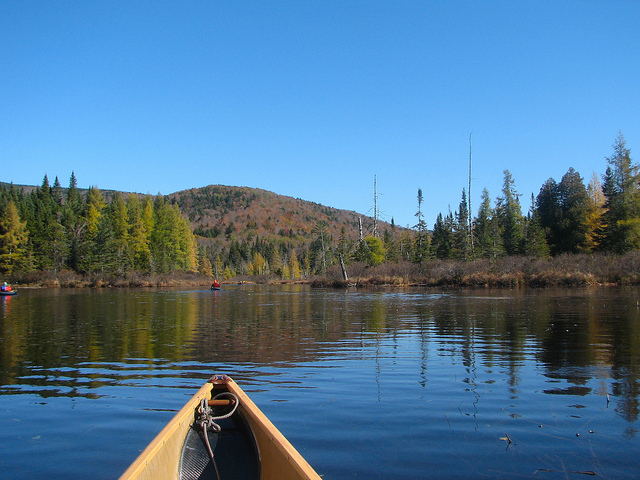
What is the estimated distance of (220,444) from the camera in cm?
494

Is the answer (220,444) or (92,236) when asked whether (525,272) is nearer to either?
(220,444)

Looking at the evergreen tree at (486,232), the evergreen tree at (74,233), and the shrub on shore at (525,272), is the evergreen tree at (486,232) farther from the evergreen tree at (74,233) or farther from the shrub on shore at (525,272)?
the evergreen tree at (74,233)

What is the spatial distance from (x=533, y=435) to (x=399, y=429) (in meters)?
1.78

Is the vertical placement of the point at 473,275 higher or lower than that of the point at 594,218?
lower

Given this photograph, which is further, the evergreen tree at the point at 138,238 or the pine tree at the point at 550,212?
the evergreen tree at the point at 138,238

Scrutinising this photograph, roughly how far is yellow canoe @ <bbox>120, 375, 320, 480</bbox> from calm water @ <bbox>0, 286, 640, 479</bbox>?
996mm

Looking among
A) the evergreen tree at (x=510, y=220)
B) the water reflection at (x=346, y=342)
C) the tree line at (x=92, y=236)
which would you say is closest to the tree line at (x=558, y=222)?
the evergreen tree at (x=510, y=220)

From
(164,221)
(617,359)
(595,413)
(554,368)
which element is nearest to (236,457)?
(595,413)

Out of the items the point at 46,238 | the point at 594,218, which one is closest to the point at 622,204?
the point at 594,218

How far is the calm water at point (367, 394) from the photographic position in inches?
213

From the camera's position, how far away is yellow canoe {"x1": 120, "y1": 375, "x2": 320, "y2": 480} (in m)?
3.90

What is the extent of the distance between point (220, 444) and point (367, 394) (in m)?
3.86

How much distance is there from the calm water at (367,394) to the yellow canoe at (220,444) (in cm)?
100

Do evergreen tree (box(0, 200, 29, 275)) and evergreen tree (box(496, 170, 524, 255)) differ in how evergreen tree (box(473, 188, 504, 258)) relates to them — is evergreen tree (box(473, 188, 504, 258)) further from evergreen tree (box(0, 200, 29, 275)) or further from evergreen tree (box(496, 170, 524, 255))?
evergreen tree (box(0, 200, 29, 275))
